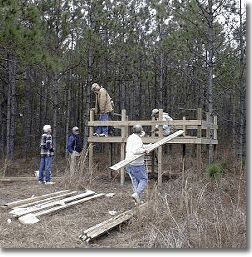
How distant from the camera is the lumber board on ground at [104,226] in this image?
680cm

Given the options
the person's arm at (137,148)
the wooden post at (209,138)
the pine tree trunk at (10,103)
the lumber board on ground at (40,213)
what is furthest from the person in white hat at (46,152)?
the pine tree trunk at (10,103)

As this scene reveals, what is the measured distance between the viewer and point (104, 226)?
23.6ft

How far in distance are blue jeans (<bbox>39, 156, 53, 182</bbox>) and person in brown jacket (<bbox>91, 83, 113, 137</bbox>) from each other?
1.78m

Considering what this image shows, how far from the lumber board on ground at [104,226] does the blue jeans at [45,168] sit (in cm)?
482

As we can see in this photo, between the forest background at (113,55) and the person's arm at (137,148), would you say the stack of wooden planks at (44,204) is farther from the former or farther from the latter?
the forest background at (113,55)

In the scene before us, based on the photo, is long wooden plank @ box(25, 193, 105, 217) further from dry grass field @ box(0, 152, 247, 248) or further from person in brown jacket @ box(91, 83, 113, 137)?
person in brown jacket @ box(91, 83, 113, 137)

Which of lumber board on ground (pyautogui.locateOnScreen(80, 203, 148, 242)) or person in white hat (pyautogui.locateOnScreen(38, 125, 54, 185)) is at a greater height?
person in white hat (pyautogui.locateOnScreen(38, 125, 54, 185))

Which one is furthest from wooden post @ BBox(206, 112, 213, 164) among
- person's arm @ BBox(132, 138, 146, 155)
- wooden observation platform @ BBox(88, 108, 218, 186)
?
person's arm @ BBox(132, 138, 146, 155)

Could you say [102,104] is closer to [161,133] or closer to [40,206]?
[161,133]

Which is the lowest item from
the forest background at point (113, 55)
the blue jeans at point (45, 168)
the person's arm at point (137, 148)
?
the blue jeans at point (45, 168)

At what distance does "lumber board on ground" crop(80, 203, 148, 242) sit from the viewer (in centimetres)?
680

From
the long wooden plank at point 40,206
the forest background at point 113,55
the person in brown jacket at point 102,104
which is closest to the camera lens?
the long wooden plank at point 40,206

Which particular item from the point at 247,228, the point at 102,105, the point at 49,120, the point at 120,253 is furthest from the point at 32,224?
the point at 49,120

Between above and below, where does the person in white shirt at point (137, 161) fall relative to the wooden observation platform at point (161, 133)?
below
